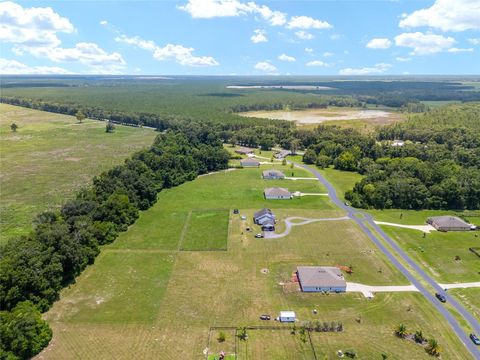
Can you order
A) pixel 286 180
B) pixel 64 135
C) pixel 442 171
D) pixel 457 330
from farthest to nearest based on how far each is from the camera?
pixel 64 135 < pixel 286 180 < pixel 442 171 < pixel 457 330

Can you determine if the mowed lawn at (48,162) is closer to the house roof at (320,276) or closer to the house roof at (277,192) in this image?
the house roof at (277,192)

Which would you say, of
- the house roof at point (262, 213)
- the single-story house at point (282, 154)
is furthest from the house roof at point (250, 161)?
the house roof at point (262, 213)

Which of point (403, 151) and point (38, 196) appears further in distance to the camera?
point (403, 151)

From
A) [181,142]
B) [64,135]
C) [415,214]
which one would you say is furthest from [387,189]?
[64,135]

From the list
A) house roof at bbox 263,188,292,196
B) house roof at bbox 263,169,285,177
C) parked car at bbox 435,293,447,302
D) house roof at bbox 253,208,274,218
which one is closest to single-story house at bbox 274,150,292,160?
house roof at bbox 263,169,285,177

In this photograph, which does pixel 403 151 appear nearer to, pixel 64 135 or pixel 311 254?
pixel 311 254

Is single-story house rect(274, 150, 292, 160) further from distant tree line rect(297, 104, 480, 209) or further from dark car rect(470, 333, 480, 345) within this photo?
dark car rect(470, 333, 480, 345)
